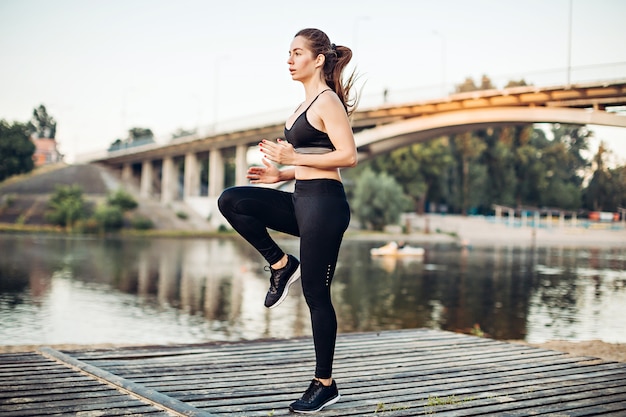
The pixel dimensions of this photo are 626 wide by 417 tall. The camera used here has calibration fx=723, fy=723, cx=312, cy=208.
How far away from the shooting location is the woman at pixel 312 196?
373 centimetres

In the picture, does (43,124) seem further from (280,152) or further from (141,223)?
(280,152)

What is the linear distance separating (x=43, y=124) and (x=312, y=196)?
113 m

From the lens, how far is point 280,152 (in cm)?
363

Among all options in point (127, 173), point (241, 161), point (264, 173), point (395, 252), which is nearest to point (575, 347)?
point (264, 173)

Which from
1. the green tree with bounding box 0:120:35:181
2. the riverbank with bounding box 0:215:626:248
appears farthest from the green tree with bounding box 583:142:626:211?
the green tree with bounding box 0:120:35:181

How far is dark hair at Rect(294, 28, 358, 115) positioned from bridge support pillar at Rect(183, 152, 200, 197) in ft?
178

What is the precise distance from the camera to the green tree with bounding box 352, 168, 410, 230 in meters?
57.1

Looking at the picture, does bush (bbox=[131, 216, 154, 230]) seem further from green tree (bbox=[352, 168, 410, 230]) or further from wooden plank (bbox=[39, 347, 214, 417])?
wooden plank (bbox=[39, 347, 214, 417])

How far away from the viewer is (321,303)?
Answer: 152 inches

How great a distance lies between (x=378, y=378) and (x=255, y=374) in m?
0.80

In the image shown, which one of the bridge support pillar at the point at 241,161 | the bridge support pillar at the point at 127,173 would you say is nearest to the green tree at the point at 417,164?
the bridge support pillar at the point at 127,173

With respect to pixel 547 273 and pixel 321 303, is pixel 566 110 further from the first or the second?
pixel 321 303

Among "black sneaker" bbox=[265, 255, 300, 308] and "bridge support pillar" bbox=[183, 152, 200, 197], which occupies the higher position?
"bridge support pillar" bbox=[183, 152, 200, 197]

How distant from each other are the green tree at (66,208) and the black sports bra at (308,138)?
44.4 m
